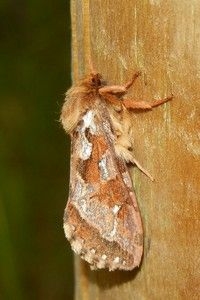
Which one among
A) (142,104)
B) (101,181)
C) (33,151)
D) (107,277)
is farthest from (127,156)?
(33,151)

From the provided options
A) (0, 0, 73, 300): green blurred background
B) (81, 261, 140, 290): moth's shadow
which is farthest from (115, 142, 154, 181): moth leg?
(0, 0, 73, 300): green blurred background

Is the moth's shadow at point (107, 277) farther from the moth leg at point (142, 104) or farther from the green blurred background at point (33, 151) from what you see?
the green blurred background at point (33, 151)

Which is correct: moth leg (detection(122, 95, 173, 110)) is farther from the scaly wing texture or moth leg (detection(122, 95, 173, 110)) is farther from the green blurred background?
the green blurred background

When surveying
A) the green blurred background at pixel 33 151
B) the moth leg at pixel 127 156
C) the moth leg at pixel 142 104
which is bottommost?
the green blurred background at pixel 33 151

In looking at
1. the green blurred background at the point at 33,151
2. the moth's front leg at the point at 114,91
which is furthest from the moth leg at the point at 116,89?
the green blurred background at the point at 33,151

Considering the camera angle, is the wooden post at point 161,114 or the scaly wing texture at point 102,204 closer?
the wooden post at point 161,114

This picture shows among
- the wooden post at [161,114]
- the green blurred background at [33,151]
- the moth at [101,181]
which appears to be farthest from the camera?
the green blurred background at [33,151]

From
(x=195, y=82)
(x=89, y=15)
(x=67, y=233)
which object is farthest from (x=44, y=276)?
(x=195, y=82)
